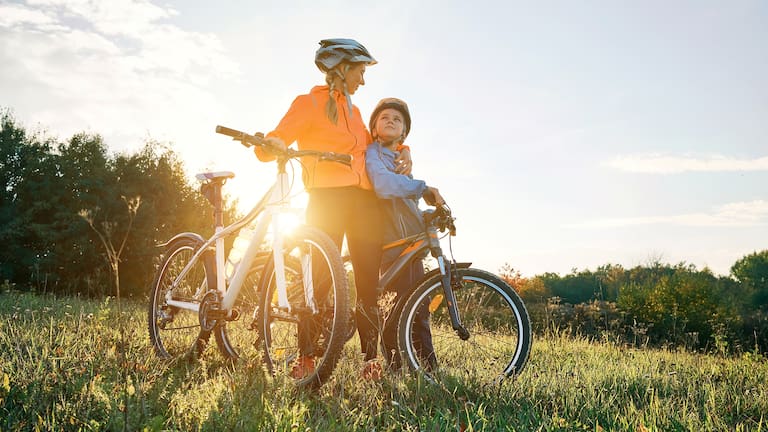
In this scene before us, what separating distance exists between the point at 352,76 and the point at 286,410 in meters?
2.56

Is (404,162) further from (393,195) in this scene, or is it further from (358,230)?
(358,230)

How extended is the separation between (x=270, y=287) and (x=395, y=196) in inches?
43.6

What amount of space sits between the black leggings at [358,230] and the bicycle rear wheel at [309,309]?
33 centimetres

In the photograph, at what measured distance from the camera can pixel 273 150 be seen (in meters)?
3.91

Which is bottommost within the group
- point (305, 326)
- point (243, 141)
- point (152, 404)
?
point (152, 404)

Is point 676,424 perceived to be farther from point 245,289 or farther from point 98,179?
point 98,179

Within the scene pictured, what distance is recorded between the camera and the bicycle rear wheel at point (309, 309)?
3.53 meters

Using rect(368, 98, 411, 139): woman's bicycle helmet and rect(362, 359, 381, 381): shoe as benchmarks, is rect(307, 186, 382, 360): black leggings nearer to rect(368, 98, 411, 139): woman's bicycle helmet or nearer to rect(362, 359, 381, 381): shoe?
rect(362, 359, 381, 381): shoe

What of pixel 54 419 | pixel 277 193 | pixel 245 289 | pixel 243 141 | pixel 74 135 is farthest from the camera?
pixel 74 135

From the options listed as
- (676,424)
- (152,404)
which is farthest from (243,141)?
(676,424)

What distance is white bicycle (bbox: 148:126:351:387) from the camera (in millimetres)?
3697

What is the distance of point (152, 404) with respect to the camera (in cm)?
310

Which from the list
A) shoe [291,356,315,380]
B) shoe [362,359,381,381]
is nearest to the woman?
shoe [362,359,381,381]

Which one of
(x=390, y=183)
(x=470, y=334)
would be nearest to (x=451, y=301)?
(x=470, y=334)
